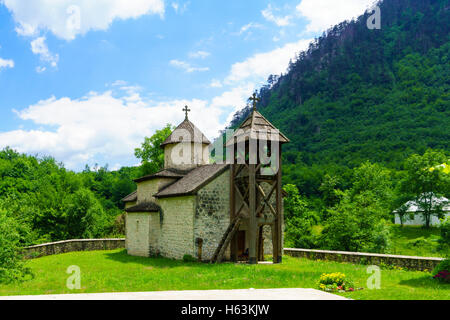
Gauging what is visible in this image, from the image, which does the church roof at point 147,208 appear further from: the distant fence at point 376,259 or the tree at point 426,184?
the tree at point 426,184

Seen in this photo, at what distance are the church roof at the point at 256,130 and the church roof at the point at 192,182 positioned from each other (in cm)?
190

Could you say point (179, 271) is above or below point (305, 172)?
below

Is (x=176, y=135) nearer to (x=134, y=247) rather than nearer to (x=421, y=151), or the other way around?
(x=134, y=247)

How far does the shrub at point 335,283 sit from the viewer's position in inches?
445

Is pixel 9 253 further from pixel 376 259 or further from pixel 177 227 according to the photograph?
pixel 376 259

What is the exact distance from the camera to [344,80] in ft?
312

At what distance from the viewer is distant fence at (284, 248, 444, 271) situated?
15.8m

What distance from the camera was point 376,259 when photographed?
58.4ft

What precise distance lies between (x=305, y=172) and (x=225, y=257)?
40854 millimetres

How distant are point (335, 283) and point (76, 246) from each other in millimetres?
24527

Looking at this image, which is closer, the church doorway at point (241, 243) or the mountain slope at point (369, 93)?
the church doorway at point (241, 243)

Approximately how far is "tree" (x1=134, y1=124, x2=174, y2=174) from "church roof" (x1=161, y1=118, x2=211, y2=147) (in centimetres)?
1455

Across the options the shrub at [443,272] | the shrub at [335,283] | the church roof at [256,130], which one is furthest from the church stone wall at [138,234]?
the shrub at [443,272]
